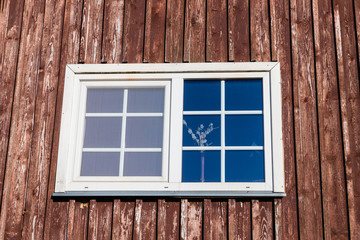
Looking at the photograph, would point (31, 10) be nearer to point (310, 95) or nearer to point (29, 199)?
point (29, 199)

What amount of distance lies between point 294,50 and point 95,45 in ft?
6.84

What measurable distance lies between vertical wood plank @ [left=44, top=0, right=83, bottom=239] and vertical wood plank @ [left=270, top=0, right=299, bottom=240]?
80.8 inches

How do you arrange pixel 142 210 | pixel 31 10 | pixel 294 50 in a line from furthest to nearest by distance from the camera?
pixel 31 10
pixel 294 50
pixel 142 210

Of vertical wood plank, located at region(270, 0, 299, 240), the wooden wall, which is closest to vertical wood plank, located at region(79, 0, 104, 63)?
the wooden wall

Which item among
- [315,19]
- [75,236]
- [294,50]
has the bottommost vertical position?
[75,236]

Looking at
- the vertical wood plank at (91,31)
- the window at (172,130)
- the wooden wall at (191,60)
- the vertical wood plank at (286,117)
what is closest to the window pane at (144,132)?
the window at (172,130)

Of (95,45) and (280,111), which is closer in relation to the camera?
(280,111)

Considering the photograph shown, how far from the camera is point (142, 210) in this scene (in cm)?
488

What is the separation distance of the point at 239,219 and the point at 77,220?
154 cm

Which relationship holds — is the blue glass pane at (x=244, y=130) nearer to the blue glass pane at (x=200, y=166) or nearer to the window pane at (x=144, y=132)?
the blue glass pane at (x=200, y=166)

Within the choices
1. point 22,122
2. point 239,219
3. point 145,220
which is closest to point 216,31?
point 239,219

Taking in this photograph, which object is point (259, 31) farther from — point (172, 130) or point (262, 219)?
point (262, 219)

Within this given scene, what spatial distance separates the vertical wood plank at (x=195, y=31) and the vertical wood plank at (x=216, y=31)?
54 millimetres

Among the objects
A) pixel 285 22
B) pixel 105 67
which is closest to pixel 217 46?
pixel 285 22
